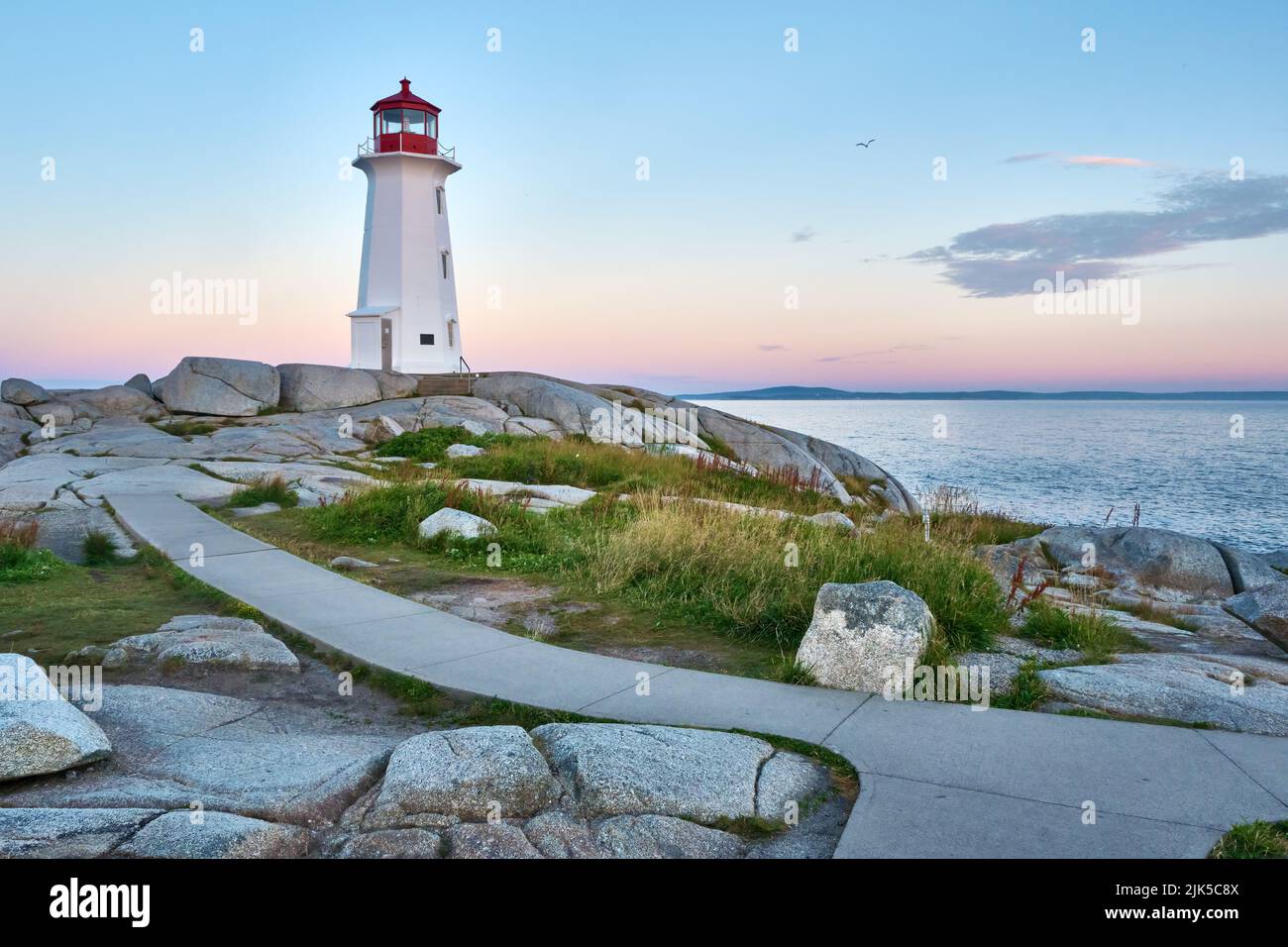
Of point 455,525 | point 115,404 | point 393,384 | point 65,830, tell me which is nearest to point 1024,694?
point 65,830

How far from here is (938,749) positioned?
475cm

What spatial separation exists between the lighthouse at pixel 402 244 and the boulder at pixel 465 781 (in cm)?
3451

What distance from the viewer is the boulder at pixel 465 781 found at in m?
3.89

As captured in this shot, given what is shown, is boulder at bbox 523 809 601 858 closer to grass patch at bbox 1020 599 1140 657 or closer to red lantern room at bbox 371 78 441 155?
grass patch at bbox 1020 599 1140 657

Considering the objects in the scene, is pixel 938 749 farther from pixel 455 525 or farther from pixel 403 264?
pixel 403 264

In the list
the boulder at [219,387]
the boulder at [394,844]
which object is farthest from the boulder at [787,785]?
the boulder at [219,387]

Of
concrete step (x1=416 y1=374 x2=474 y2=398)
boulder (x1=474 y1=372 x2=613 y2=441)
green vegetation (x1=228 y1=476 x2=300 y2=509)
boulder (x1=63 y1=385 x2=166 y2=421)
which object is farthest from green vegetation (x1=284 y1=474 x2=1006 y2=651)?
concrete step (x1=416 y1=374 x2=474 y2=398)

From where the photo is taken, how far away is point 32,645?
6875 mm

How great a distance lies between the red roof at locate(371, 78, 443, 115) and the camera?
36.4 metres

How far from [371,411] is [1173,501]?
3187cm

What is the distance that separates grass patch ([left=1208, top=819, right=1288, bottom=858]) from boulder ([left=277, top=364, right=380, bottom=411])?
31.6m
